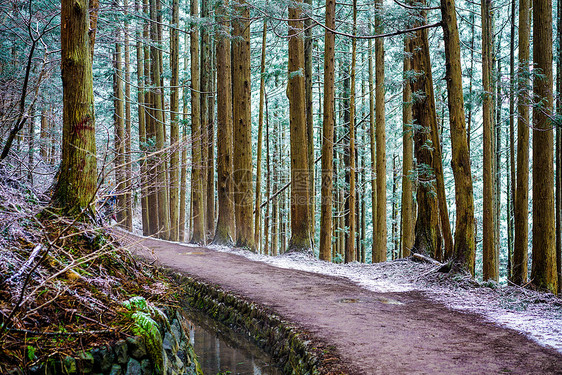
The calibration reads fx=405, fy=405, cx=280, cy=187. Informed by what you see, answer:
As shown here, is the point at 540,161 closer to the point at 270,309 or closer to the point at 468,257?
the point at 468,257

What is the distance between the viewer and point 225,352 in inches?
245

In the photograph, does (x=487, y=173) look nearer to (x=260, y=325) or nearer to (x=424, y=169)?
(x=424, y=169)

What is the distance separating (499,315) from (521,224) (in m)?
4.11

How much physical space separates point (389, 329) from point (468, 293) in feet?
8.90

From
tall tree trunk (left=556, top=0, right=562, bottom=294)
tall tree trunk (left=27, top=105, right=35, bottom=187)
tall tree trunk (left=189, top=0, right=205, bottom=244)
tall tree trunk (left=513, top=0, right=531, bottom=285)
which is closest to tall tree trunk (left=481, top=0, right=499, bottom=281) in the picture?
tall tree trunk (left=513, top=0, right=531, bottom=285)

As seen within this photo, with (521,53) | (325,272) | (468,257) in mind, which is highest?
(521,53)

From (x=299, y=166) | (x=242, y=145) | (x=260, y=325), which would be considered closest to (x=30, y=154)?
(x=260, y=325)

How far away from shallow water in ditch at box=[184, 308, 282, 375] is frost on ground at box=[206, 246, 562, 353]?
276 cm

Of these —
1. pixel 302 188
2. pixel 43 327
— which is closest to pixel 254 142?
pixel 302 188

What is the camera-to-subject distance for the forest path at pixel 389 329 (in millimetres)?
3768

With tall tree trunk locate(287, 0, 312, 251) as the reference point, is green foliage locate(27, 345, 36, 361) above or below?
below

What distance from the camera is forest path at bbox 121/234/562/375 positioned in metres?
3.77

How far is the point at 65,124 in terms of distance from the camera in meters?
5.12

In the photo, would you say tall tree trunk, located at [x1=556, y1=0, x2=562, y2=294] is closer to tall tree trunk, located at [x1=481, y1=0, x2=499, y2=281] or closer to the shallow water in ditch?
tall tree trunk, located at [x1=481, y1=0, x2=499, y2=281]
